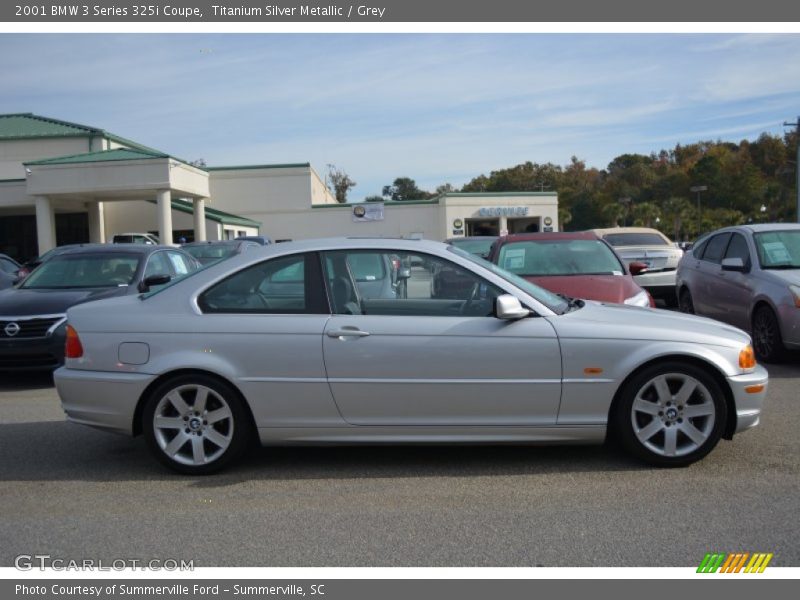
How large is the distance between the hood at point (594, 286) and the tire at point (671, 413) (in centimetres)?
297

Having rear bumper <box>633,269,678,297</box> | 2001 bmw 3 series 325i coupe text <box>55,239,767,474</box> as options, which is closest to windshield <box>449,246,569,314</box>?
2001 bmw 3 series 325i coupe text <box>55,239,767,474</box>

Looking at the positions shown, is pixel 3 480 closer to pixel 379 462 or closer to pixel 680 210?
pixel 379 462

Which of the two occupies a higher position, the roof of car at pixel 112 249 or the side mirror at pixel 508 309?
the roof of car at pixel 112 249

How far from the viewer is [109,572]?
3.53 metres

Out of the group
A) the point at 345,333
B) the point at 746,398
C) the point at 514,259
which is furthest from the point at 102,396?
the point at 514,259

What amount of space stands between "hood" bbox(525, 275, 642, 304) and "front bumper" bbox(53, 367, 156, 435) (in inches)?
187

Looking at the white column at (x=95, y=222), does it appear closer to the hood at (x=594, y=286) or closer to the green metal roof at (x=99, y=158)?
the green metal roof at (x=99, y=158)

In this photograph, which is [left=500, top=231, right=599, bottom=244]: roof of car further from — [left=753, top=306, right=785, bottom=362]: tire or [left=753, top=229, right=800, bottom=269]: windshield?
[left=753, top=306, right=785, bottom=362]: tire

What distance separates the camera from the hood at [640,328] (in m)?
4.66

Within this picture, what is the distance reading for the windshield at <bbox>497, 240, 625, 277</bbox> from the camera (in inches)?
343

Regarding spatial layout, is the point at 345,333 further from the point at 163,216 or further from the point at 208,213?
the point at 208,213

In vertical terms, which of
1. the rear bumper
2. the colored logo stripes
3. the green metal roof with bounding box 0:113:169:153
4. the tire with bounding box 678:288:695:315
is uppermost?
the green metal roof with bounding box 0:113:169:153

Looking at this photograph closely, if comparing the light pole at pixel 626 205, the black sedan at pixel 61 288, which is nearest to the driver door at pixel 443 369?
the black sedan at pixel 61 288

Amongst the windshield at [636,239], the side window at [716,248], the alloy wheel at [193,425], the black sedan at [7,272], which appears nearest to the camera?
the alloy wheel at [193,425]
